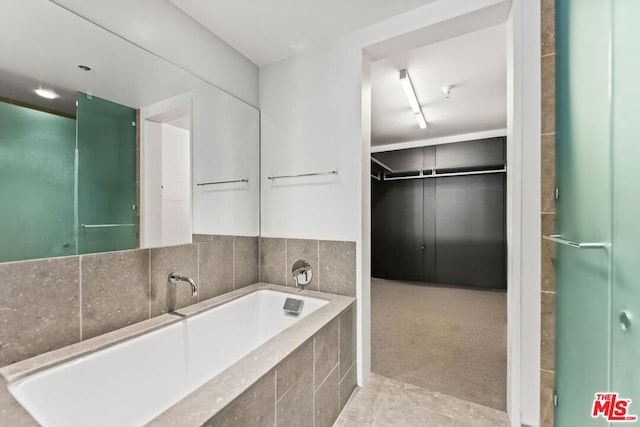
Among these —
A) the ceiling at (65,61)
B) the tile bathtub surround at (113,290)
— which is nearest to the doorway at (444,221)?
the tile bathtub surround at (113,290)

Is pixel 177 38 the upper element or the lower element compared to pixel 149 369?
upper

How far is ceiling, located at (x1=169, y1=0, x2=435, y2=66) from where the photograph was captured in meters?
1.61

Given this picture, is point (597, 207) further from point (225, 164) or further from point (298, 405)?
point (225, 164)

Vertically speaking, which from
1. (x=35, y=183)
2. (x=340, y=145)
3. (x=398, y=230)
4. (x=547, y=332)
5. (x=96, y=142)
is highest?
(x=340, y=145)

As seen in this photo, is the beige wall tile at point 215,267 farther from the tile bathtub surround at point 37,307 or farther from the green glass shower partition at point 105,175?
the tile bathtub surround at point 37,307

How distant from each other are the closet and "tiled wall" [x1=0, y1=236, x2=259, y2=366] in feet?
11.8

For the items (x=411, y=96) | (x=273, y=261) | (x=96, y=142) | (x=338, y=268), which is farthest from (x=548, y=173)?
(x=96, y=142)

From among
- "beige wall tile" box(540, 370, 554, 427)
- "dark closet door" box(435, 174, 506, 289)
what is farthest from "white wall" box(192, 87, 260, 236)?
"dark closet door" box(435, 174, 506, 289)

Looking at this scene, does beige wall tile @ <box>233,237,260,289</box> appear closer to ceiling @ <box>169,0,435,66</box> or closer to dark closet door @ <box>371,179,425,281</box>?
ceiling @ <box>169,0,435,66</box>

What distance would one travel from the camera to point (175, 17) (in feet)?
5.38

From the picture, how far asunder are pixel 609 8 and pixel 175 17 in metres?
2.12

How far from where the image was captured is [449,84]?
265cm

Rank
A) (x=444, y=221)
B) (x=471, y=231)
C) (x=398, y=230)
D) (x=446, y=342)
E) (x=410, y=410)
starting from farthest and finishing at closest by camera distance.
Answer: (x=398, y=230) < (x=444, y=221) < (x=471, y=231) < (x=446, y=342) < (x=410, y=410)

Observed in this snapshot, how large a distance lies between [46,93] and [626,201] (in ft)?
7.57
